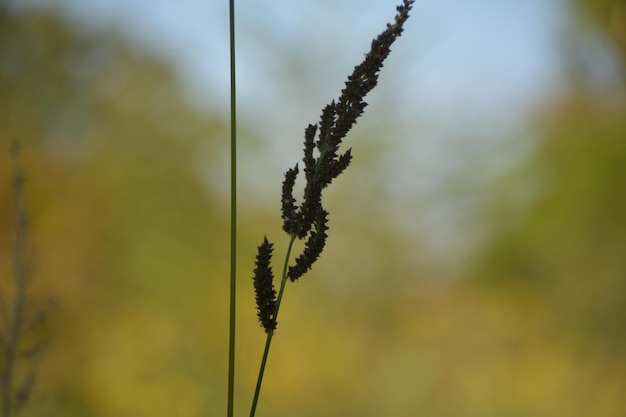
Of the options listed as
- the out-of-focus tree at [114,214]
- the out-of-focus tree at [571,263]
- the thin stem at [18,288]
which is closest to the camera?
the thin stem at [18,288]

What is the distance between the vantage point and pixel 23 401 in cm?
22

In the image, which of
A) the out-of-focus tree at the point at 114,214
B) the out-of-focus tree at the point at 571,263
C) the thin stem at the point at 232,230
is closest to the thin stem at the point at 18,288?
the thin stem at the point at 232,230

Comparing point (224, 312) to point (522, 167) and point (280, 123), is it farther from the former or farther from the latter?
point (522, 167)

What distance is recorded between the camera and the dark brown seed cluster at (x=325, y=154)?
0.32 m

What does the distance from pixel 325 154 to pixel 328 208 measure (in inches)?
62.5

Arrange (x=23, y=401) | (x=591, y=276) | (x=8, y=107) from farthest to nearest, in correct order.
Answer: (x=591, y=276)
(x=8, y=107)
(x=23, y=401)

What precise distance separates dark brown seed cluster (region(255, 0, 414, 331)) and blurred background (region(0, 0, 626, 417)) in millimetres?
1503

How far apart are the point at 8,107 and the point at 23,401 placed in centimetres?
172

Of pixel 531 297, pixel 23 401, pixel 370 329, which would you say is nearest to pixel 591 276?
pixel 531 297

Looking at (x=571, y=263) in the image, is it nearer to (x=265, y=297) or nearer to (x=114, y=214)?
(x=114, y=214)

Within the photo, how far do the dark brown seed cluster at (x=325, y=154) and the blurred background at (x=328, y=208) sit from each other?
1.50 metres

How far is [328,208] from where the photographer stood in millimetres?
1912

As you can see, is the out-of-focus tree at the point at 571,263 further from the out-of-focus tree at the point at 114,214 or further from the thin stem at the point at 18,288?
the thin stem at the point at 18,288

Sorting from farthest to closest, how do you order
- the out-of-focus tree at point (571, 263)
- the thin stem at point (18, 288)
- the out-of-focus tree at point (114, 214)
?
the out-of-focus tree at point (571, 263) → the out-of-focus tree at point (114, 214) → the thin stem at point (18, 288)
